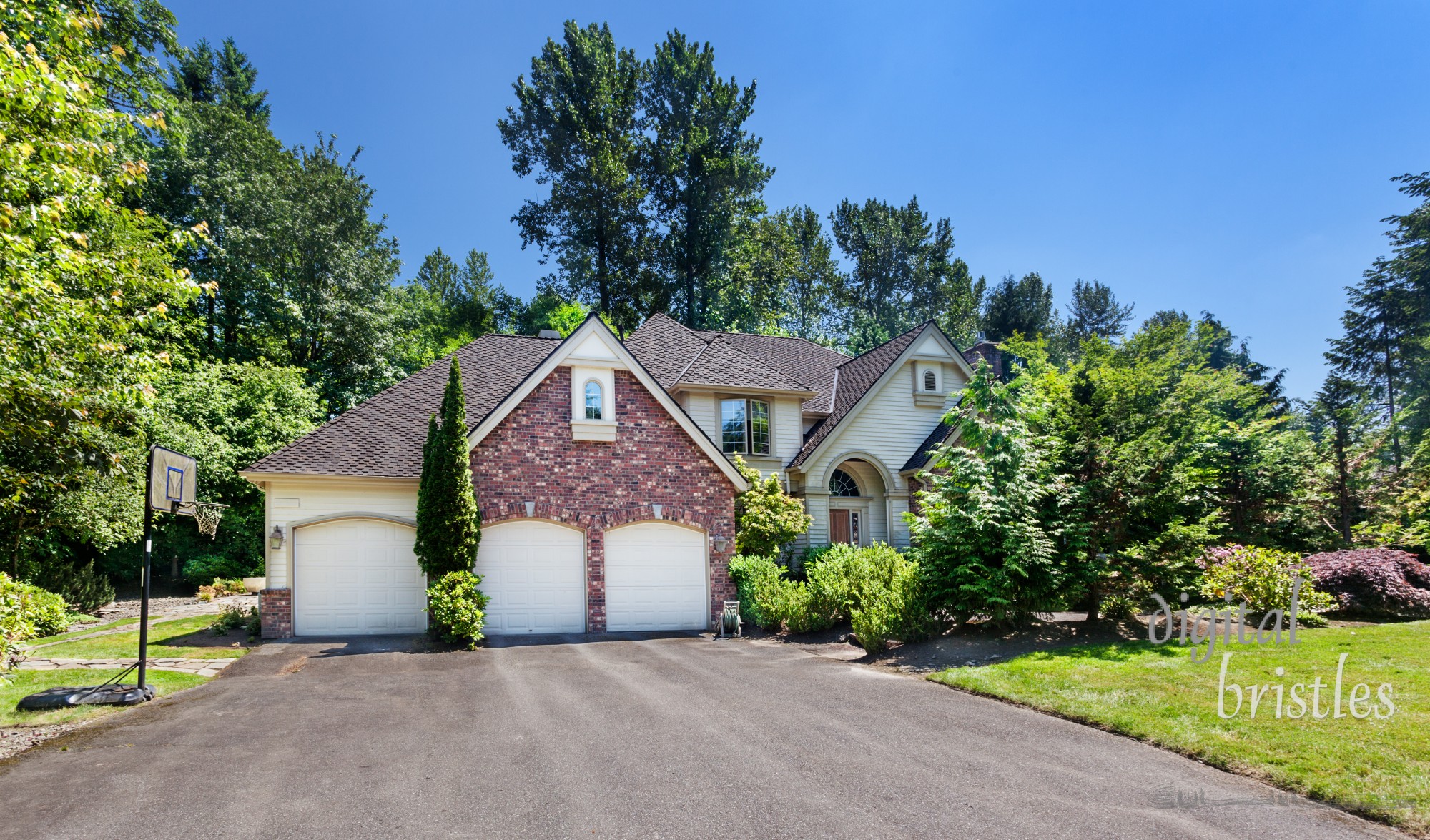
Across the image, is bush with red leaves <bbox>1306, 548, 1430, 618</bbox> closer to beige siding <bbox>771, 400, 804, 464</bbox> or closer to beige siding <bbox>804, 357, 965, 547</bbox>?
beige siding <bbox>804, 357, 965, 547</bbox>

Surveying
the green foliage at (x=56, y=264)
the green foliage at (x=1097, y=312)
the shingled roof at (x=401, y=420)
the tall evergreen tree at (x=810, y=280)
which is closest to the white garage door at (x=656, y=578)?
the shingled roof at (x=401, y=420)

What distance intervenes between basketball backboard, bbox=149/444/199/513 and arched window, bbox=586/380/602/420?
7.56 m

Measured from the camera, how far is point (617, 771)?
6.57 meters

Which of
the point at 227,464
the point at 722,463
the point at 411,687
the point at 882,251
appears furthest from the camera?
the point at 882,251

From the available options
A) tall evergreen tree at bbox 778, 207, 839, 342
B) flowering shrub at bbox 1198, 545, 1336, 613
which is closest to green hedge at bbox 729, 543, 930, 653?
flowering shrub at bbox 1198, 545, 1336, 613

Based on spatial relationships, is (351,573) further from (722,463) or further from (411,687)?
(722,463)

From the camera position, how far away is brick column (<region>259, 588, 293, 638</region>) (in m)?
14.5

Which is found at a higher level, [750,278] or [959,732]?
[750,278]

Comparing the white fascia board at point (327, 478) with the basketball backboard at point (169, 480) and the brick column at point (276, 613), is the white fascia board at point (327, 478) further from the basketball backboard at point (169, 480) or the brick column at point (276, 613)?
the basketball backboard at point (169, 480)

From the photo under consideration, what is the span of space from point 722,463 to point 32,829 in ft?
42.7

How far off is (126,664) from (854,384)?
19006 mm

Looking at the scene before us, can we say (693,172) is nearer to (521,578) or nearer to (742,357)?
(742,357)

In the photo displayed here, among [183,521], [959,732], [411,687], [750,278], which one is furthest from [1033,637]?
[750,278]

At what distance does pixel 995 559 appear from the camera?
42.5 ft
